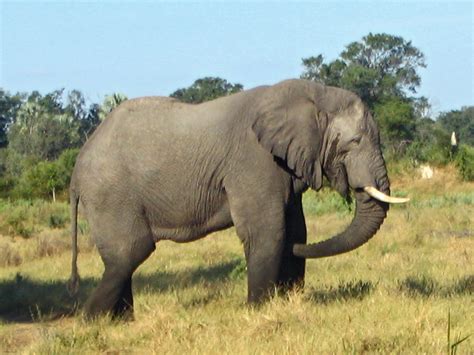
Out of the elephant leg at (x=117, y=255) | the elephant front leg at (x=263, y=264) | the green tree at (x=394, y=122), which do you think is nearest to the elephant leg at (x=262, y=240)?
the elephant front leg at (x=263, y=264)

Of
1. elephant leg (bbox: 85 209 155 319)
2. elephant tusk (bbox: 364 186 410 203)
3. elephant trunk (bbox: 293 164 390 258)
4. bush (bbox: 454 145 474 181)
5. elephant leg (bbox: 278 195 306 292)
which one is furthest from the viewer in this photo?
bush (bbox: 454 145 474 181)

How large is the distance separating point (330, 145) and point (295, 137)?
11.7 inches

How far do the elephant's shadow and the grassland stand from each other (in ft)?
0.06

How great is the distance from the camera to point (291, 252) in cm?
898

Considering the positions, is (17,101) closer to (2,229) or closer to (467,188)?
(467,188)

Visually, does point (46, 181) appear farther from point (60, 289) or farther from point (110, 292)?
point (110, 292)

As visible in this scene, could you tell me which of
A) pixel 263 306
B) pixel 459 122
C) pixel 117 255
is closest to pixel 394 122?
pixel 117 255

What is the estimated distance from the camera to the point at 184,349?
6.62 meters

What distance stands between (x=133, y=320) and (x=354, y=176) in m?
2.25

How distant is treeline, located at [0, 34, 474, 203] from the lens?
34531 millimetres

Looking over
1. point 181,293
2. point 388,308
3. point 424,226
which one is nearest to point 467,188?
point 424,226

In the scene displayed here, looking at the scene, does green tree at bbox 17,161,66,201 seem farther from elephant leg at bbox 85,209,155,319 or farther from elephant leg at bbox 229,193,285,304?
elephant leg at bbox 229,193,285,304

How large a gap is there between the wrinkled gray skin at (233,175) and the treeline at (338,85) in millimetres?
17329

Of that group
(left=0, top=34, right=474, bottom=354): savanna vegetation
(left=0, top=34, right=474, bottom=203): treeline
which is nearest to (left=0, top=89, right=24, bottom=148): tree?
(left=0, top=34, right=474, bottom=203): treeline
